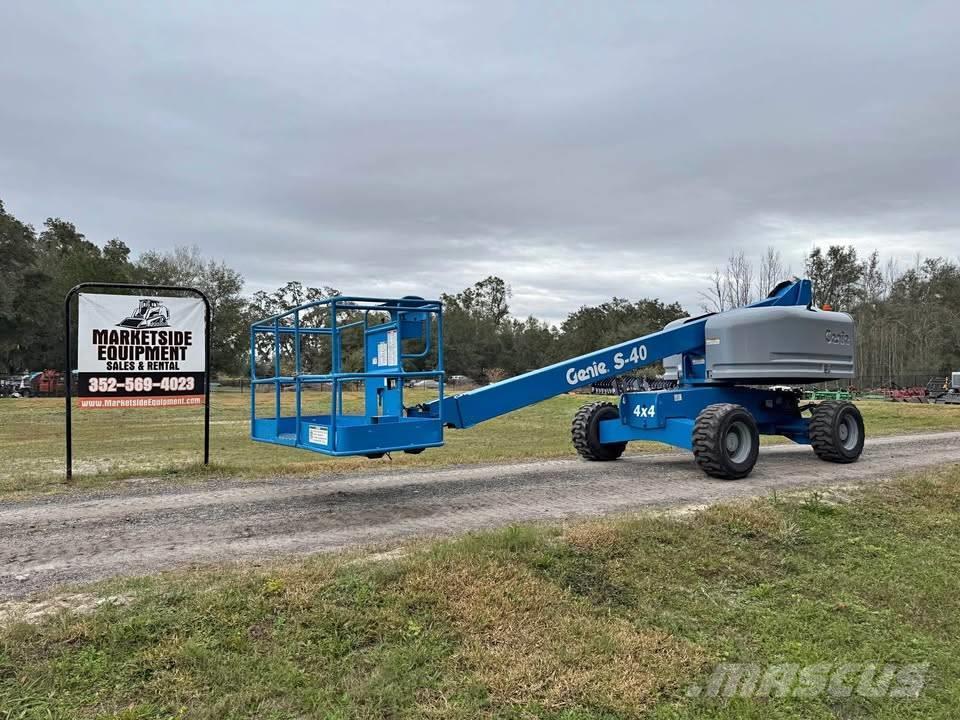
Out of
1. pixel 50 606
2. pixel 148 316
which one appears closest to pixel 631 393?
pixel 148 316

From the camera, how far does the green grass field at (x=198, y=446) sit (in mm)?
9961

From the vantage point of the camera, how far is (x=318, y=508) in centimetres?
737

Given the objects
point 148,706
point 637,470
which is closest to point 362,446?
point 148,706

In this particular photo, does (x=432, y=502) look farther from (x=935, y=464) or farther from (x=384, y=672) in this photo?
(x=935, y=464)

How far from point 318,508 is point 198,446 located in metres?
12.1

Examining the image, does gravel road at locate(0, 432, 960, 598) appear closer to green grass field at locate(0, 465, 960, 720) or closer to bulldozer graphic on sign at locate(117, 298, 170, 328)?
green grass field at locate(0, 465, 960, 720)

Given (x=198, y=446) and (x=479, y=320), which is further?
(x=479, y=320)

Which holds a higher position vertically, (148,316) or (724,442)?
(148,316)

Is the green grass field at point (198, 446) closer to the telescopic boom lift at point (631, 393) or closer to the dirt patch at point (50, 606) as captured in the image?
the telescopic boom lift at point (631, 393)

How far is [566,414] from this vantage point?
33969 mm

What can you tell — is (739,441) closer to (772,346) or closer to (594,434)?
(772,346)

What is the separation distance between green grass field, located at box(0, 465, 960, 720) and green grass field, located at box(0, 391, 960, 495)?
17.6 ft

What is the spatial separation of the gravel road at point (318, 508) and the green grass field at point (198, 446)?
107cm

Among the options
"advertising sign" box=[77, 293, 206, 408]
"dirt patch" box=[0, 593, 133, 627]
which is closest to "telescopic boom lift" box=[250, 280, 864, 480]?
"advertising sign" box=[77, 293, 206, 408]
